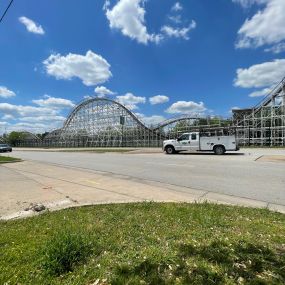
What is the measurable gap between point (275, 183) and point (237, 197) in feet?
8.55

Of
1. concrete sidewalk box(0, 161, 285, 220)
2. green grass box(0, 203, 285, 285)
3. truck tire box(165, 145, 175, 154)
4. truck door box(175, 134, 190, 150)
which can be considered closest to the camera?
green grass box(0, 203, 285, 285)

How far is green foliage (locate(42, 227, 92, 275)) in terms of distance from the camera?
358 cm

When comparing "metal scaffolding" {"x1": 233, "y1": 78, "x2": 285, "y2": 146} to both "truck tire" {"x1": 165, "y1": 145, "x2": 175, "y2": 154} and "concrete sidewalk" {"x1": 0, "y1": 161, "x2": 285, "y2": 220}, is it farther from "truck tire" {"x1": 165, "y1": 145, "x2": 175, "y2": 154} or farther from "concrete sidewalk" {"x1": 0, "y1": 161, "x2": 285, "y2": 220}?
"concrete sidewalk" {"x1": 0, "y1": 161, "x2": 285, "y2": 220}

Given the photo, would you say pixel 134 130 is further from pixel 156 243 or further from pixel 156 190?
pixel 156 243

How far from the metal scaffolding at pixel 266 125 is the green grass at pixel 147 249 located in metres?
45.8

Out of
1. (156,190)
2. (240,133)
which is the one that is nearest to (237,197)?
(156,190)

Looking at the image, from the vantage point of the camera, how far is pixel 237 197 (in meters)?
8.16

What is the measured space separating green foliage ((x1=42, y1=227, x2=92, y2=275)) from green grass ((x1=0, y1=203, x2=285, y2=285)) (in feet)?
0.04

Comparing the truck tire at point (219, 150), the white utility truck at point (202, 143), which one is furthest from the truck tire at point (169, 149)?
the truck tire at point (219, 150)

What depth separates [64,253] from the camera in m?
3.73

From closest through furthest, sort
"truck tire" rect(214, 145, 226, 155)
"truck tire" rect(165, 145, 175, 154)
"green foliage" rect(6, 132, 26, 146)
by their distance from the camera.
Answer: "truck tire" rect(214, 145, 226, 155) → "truck tire" rect(165, 145, 175, 154) → "green foliage" rect(6, 132, 26, 146)

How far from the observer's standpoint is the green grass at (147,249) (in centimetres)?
340

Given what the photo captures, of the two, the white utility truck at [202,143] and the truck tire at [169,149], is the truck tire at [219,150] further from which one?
the truck tire at [169,149]

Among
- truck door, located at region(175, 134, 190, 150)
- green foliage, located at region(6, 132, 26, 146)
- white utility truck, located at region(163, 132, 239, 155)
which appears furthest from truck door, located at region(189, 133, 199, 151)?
green foliage, located at region(6, 132, 26, 146)
